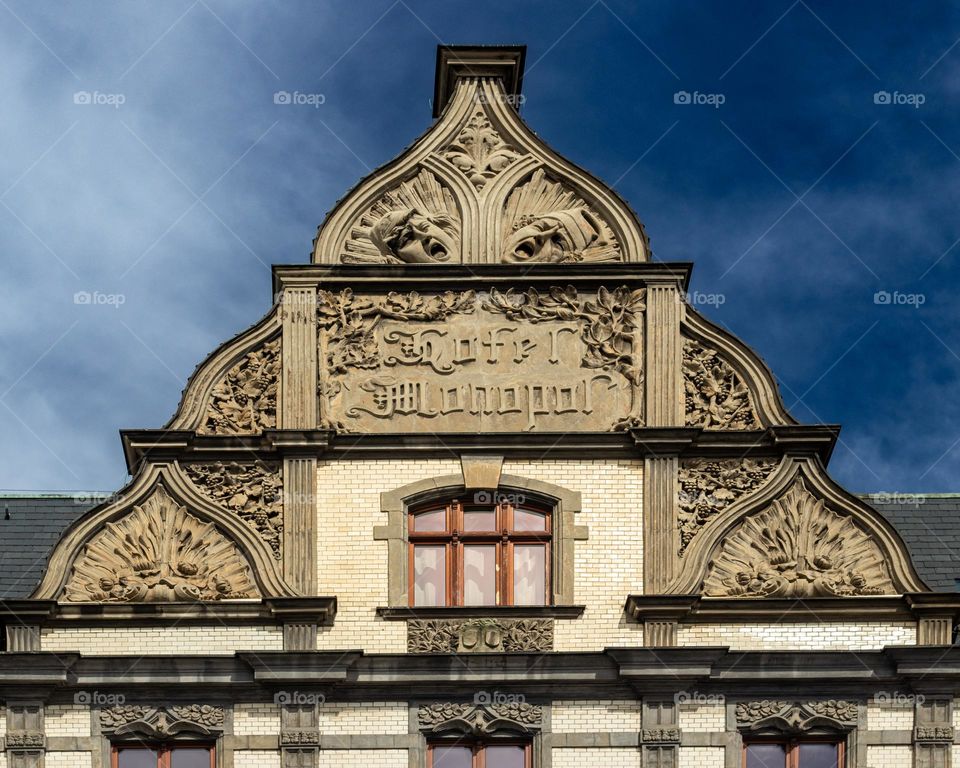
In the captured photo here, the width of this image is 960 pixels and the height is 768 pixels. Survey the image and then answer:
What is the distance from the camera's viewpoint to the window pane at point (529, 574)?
32.3 meters

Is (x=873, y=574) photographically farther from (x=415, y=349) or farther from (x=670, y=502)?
(x=415, y=349)

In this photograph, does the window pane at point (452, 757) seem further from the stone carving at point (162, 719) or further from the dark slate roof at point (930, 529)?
the dark slate roof at point (930, 529)

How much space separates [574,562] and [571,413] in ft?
6.20

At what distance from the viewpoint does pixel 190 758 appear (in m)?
31.5

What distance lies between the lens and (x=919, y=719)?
31469mm

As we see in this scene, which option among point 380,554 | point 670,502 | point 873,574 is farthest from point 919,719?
point 380,554

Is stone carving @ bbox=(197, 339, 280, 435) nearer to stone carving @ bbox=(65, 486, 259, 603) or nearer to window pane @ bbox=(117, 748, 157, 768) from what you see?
stone carving @ bbox=(65, 486, 259, 603)

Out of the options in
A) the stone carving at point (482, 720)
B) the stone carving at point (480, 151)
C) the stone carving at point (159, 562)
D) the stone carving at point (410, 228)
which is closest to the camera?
the stone carving at point (482, 720)

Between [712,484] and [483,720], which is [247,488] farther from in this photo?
[712,484]

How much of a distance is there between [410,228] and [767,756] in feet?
26.2

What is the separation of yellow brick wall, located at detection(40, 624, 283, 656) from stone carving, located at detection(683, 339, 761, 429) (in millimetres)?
5784

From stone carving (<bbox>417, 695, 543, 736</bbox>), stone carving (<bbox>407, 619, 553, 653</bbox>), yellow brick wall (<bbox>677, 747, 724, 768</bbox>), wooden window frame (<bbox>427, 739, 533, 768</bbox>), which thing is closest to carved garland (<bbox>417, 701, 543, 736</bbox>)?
stone carving (<bbox>417, 695, 543, 736</bbox>)

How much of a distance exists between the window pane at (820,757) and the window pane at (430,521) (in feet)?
16.6

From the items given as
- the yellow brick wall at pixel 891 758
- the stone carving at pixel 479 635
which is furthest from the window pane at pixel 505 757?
the yellow brick wall at pixel 891 758
